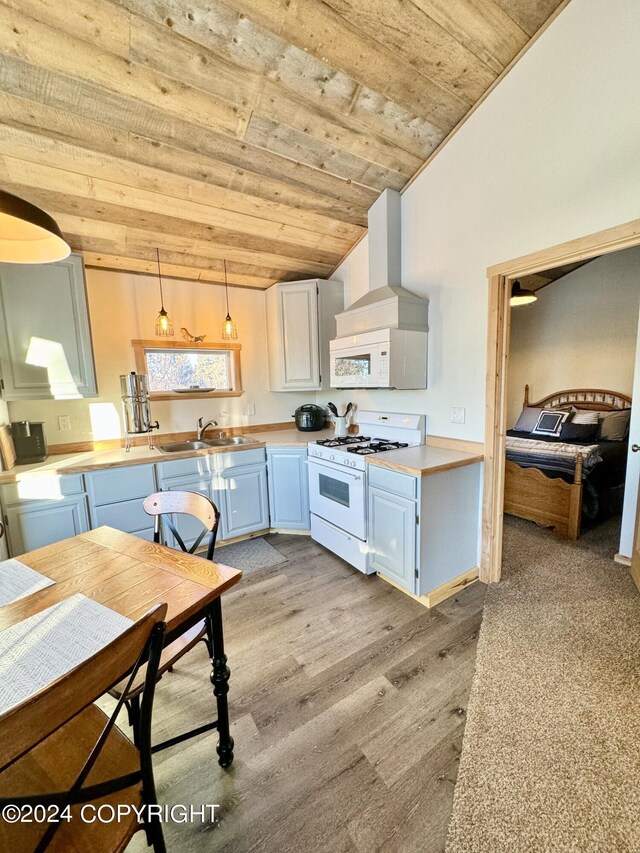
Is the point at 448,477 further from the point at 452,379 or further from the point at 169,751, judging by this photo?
the point at 169,751

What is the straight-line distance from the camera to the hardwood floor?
45.5 inches

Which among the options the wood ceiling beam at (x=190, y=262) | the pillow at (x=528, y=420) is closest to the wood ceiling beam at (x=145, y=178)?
the wood ceiling beam at (x=190, y=262)

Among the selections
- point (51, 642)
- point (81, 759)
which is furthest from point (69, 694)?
point (81, 759)

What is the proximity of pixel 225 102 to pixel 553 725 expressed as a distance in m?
3.45

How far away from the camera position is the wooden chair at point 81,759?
0.57 metres

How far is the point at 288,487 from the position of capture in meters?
3.20

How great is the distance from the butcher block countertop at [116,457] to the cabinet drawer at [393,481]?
905 mm

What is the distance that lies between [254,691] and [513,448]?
3.11m

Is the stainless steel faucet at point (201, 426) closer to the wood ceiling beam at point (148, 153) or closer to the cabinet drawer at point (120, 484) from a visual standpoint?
the cabinet drawer at point (120, 484)

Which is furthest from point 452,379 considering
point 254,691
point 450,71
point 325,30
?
point 254,691

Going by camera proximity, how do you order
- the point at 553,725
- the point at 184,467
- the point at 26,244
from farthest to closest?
the point at 184,467 → the point at 553,725 → the point at 26,244

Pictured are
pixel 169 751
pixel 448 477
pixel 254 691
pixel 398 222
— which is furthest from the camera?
pixel 398 222

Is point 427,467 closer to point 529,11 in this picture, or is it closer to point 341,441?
point 341,441

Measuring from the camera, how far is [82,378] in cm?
254
